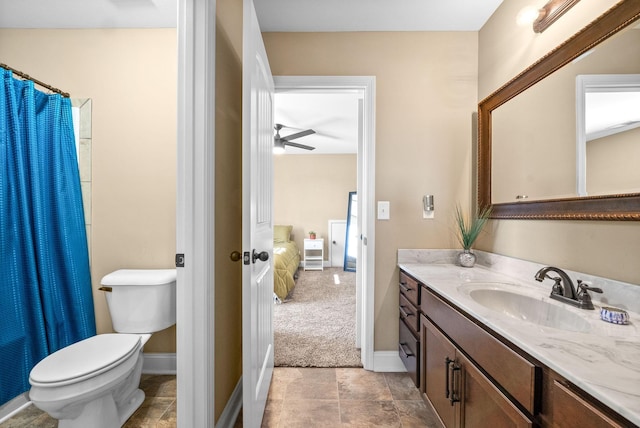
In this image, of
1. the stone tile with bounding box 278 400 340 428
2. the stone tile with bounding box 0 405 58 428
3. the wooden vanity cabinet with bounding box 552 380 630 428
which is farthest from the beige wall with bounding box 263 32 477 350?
the stone tile with bounding box 0 405 58 428

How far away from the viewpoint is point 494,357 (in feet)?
2.86

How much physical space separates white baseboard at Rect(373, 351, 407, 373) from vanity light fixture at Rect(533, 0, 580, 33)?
7.00ft

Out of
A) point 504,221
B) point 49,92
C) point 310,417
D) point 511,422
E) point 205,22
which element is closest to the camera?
point 511,422

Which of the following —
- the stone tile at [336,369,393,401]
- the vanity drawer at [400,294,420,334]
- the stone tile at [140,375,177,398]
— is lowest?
the stone tile at [140,375,177,398]

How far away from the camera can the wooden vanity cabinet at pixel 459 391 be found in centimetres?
84

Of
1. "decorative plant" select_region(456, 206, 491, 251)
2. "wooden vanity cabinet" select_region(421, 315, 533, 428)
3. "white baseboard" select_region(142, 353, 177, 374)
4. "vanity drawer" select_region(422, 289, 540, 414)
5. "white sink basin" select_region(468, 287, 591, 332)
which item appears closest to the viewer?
"vanity drawer" select_region(422, 289, 540, 414)

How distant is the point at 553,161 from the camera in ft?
4.30

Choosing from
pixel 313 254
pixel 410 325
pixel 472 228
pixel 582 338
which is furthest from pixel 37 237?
pixel 313 254

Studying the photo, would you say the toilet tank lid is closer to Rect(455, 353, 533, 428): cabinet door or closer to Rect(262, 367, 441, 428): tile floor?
Rect(262, 367, 441, 428): tile floor

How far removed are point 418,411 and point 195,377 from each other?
126cm

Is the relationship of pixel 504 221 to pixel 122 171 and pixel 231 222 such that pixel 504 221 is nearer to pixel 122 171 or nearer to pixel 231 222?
pixel 231 222

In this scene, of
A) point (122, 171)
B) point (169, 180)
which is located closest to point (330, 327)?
point (169, 180)

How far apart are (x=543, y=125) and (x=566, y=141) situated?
176 mm

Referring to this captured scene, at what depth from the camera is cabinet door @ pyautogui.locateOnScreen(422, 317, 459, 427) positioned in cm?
115
